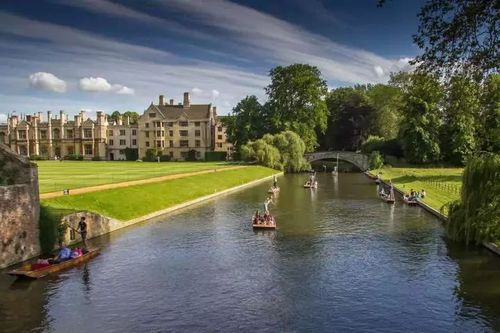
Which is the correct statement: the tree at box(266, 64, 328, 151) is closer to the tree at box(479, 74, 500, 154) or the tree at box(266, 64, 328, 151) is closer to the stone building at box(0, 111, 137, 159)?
the stone building at box(0, 111, 137, 159)

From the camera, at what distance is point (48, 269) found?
90.1ft

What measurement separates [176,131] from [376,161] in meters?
62.0

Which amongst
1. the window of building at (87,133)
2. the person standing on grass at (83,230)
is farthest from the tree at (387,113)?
the person standing on grass at (83,230)

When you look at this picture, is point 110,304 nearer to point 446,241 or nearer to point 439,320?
point 439,320

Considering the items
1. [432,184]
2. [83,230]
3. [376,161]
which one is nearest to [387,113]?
[376,161]

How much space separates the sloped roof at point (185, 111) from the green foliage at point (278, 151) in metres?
40.9

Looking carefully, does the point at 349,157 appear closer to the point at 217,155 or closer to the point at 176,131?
the point at 217,155

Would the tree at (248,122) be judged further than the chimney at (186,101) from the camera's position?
No

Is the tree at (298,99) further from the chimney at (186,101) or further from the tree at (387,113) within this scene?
the chimney at (186,101)

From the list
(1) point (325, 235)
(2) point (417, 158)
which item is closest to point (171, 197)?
(1) point (325, 235)

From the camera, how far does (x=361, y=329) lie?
19922 millimetres

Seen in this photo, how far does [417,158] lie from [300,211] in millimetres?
60571

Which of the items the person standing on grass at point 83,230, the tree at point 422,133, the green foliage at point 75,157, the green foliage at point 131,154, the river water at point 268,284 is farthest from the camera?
the green foliage at point 131,154

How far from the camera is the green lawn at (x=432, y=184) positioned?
56.5 metres
